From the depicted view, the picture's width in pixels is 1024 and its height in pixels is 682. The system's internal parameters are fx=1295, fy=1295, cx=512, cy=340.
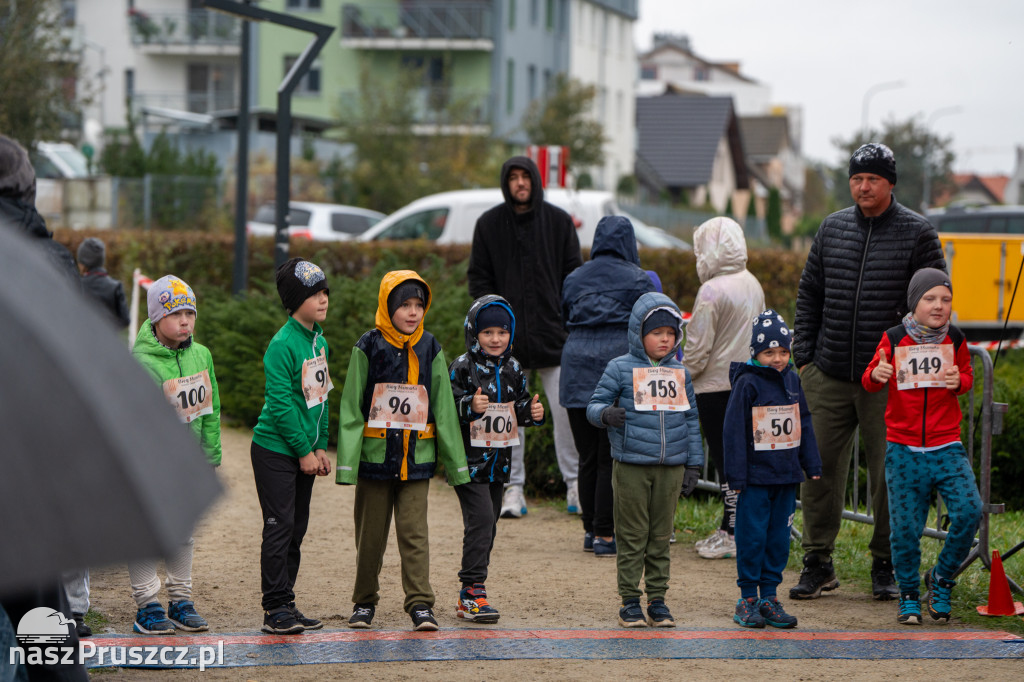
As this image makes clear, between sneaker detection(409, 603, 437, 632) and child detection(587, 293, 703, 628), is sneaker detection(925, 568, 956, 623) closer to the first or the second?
child detection(587, 293, 703, 628)

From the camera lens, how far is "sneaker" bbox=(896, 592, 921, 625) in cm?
618

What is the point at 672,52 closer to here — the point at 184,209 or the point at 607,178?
the point at 607,178

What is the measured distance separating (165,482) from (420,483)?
3.98 meters

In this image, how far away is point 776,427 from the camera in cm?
622

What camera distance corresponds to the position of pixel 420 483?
6.03m

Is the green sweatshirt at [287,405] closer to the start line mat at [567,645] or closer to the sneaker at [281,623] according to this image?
the sneaker at [281,623]

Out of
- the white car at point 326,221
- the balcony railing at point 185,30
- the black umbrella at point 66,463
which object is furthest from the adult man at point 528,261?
the balcony railing at point 185,30

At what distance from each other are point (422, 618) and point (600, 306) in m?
2.44

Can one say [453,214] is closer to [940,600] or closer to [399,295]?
[399,295]

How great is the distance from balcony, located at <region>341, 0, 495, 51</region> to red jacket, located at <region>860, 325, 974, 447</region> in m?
45.1

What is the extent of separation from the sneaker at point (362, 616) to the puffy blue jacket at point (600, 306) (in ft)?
7.10

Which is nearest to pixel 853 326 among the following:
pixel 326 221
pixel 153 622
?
pixel 153 622

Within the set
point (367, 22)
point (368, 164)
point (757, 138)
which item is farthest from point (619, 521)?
point (757, 138)

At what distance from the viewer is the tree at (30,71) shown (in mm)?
21050
